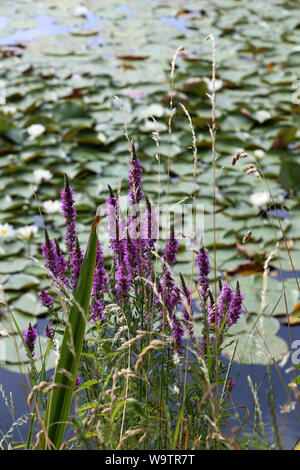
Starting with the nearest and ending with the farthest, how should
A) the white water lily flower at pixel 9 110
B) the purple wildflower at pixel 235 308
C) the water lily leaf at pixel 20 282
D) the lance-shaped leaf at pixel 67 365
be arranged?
the lance-shaped leaf at pixel 67 365 → the purple wildflower at pixel 235 308 → the water lily leaf at pixel 20 282 → the white water lily flower at pixel 9 110

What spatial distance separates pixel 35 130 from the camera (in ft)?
10.6

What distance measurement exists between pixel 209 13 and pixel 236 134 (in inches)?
89.1

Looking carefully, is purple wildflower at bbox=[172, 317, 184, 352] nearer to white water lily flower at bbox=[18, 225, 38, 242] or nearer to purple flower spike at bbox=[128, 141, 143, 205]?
purple flower spike at bbox=[128, 141, 143, 205]

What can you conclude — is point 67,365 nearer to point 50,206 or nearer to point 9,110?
point 50,206

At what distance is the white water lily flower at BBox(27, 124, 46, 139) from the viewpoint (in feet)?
10.6

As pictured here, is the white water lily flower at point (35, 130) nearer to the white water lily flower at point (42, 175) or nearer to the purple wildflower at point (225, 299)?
the white water lily flower at point (42, 175)

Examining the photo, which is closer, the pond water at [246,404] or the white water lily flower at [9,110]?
the pond water at [246,404]

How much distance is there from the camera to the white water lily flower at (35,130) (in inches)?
127

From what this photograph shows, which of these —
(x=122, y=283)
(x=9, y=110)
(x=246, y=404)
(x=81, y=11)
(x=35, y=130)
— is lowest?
(x=246, y=404)

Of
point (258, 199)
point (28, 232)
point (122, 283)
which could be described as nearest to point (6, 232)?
point (28, 232)

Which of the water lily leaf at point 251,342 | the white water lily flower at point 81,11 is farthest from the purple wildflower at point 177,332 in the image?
the white water lily flower at point 81,11

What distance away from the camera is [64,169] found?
2.94 metres

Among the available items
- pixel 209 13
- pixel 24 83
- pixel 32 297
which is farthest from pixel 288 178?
pixel 209 13

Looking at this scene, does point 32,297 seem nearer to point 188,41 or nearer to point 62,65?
point 62,65
